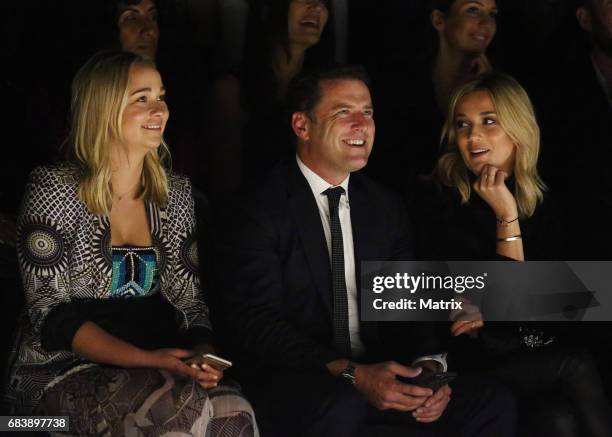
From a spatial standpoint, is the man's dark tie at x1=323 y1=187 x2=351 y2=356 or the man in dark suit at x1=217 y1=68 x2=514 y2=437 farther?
the man's dark tie at x1=323 y1=187 x2=351 y2=356

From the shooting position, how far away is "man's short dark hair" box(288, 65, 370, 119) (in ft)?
9.10

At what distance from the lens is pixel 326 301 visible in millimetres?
2604

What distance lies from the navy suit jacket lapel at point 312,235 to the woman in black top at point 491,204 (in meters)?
0.38

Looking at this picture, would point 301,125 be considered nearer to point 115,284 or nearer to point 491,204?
point 491,204

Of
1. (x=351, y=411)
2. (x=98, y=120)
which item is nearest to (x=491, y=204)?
(x=351, y=411)

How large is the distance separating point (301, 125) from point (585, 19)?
1.21m


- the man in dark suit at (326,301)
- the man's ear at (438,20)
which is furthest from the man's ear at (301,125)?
the man's ear at (438,20)

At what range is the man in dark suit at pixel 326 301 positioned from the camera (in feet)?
7.89

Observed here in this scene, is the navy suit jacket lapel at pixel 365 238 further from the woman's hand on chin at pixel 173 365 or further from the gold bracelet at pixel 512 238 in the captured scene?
the woman's hand on chin at pixel 173 365

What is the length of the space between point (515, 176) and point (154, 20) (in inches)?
50.5

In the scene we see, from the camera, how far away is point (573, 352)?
2.60 meters

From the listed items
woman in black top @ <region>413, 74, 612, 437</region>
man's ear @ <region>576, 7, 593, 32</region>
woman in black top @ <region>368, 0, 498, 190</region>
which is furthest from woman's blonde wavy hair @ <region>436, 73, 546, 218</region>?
man's ear @ <region>576, 7, 593, 32</region>

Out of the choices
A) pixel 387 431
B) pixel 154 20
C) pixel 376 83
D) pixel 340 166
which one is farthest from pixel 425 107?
pixel 387 431

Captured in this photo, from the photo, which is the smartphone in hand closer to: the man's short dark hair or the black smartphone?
the black smartphone
